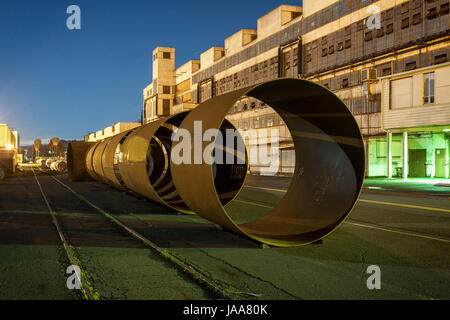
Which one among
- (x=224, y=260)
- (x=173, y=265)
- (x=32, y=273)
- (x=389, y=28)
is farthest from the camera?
(x=389, y=28)

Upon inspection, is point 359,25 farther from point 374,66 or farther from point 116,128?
point 116,128

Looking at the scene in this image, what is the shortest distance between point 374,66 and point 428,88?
961cm

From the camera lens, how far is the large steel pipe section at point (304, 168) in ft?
21.4

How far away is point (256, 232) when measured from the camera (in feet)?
24.5

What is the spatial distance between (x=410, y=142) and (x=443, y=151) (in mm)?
2940

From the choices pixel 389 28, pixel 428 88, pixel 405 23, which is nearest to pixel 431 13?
pixel 405 23

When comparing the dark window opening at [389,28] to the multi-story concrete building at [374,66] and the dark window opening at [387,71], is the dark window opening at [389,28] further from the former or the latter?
the dark window opening at [387,71]

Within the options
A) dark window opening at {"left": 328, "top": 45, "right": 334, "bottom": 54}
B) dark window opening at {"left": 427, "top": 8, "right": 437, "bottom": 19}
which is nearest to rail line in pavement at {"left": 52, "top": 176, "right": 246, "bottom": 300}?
dark window opening at {"left": 427, "top": 8, "right": 437, "bottom": 19}

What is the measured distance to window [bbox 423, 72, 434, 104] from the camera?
26.8m

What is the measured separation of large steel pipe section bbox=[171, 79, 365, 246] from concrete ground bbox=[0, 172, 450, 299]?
1.77ft

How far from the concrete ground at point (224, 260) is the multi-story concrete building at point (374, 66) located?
20.7m

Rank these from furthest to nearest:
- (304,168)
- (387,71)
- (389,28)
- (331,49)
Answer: (331,49) < (387,71) < (389,28) < (304,168)

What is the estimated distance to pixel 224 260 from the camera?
586 cm

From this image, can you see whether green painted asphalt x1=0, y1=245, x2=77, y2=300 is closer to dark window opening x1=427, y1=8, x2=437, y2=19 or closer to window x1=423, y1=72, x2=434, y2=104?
window x1=423, y1=72, x2=434, y2=104
